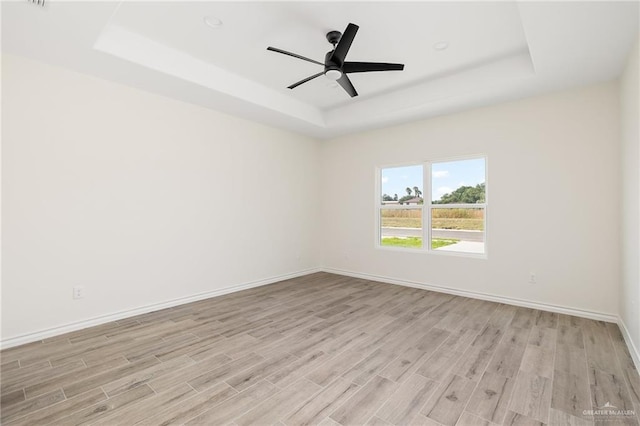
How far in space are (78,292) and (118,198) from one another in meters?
1.08

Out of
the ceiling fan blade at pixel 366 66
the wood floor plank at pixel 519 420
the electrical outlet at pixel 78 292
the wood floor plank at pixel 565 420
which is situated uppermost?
the ceiling fan blade at pixel 366 66

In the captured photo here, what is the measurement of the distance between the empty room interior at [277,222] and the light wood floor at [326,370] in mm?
21

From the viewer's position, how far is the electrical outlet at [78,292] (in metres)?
3.14

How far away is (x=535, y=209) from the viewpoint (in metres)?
3.81

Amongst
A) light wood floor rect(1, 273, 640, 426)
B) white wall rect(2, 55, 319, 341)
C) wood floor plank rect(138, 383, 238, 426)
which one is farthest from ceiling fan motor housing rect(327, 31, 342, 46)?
wood floor plank rect(138, 383, 238, 426)

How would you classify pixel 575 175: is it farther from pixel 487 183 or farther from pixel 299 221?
pixel 299 221

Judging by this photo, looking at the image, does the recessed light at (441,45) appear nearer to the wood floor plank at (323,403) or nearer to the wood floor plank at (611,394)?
the wood floor plank at (611,394)

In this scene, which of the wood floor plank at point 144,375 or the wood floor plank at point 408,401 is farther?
the wood floor plank at point 144,375

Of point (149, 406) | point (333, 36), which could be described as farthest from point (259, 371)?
point (333, 36)

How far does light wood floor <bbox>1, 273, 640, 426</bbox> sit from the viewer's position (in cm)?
183

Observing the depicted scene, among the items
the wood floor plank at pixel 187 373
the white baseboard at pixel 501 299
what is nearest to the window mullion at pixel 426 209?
the white baseboard at pixel 501 299

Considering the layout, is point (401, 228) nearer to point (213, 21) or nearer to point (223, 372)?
point (223, 372)

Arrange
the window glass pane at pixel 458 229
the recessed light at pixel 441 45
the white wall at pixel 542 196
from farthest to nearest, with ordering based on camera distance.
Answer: the window glass pane at pixel 458 229 < the white wall at pixel 542 196 < the recessed light at pixel 441 45

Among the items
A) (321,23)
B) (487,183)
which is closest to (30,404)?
(321,23)
